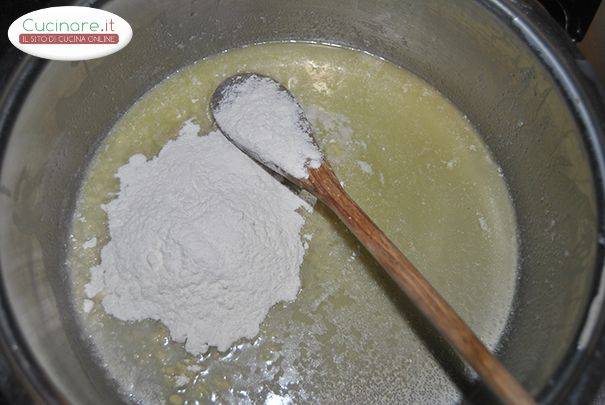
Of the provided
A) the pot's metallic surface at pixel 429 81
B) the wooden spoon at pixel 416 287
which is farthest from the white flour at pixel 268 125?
the pot's metallic surface at pixel 429 81

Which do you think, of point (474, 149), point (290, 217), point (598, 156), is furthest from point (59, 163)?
point (598, 156)

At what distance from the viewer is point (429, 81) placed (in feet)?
4.30

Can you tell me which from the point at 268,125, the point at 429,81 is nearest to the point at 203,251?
the point at 268,125

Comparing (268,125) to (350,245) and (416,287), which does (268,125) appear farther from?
(416,287)

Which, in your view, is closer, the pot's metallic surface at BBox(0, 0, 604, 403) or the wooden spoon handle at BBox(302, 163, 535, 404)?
the wooden spoon handle at BBox(302, 163, 535, 404)

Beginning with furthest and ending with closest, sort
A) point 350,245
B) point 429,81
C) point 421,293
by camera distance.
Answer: point 429,81 → point 350,245 → point 421,293

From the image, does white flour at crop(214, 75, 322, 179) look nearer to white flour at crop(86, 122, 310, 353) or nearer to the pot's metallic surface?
white flour at crop(86, 122, 310, 353)

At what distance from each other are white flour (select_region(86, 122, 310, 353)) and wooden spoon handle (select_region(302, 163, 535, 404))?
0.10 meters

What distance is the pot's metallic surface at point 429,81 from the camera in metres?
0.94

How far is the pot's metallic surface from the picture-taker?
0.94 metres

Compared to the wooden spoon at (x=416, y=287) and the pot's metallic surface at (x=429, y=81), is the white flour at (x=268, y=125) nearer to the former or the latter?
the wooden spoon at (x=416, y=287)

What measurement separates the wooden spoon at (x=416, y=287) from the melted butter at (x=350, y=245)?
10 cm

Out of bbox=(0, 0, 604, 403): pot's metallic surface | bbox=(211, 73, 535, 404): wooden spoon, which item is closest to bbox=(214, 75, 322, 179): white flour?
bbox=(211, 73, 535, 404): wooden spoon

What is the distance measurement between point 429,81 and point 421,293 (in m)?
0.58
